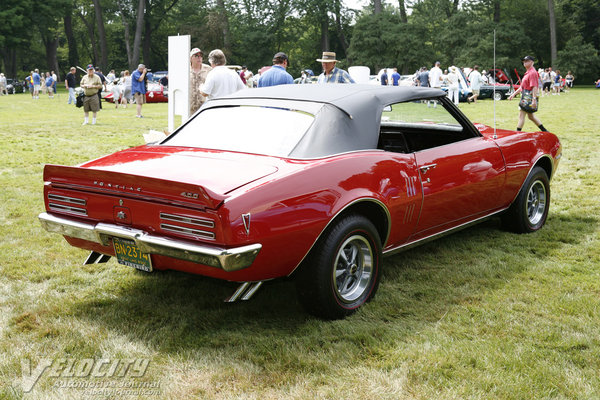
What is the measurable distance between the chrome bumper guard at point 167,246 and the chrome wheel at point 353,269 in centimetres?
76

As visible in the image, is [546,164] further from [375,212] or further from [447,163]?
[375,212]

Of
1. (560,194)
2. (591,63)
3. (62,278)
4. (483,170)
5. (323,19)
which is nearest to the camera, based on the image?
(62,278)

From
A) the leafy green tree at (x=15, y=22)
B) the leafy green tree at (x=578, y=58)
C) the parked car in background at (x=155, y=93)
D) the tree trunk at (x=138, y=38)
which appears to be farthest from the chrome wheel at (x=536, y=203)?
the leafy green tree at (x=15, y=22)

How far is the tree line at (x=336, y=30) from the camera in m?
52.9

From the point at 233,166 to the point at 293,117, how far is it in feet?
2.41

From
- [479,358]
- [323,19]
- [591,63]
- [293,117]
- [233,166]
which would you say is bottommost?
[479,358]

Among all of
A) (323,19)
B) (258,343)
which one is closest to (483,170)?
(258,343)

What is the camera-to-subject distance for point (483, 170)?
514 cm

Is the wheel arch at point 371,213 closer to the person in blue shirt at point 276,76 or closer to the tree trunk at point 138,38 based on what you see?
the person in blue shirt at point 276,76

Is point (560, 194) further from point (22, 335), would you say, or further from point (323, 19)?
point (323, 19)

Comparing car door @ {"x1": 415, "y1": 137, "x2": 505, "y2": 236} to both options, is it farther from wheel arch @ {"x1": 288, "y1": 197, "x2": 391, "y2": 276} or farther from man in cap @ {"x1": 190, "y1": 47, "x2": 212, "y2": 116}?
man in cap @ {"x1": 190, "y1": 47, "x2": 212, "y2": 116}

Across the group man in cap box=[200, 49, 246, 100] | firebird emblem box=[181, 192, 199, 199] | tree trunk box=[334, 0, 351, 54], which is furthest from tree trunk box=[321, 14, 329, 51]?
firebird emblem box=[181, 192, 199, 199]

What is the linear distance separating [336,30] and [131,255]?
62846 millimetres

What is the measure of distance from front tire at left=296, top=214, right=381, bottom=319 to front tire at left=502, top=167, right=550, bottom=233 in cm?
225
